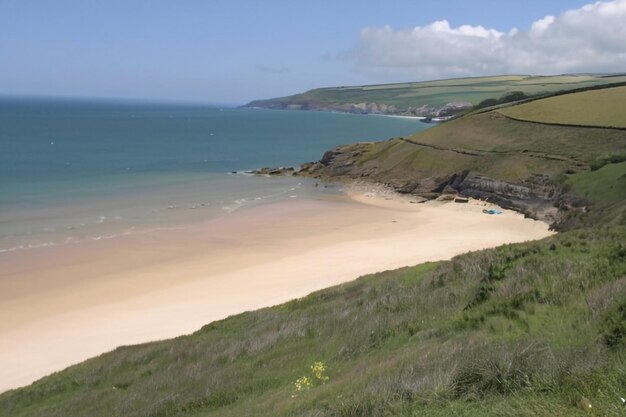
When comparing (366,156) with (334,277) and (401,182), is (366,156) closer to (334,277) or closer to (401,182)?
(401,182)

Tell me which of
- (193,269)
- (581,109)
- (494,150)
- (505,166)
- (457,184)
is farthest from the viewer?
(581,109)

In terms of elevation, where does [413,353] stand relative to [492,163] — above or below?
above

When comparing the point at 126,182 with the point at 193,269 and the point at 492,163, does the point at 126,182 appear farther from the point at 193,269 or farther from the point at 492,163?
the point at 492,163

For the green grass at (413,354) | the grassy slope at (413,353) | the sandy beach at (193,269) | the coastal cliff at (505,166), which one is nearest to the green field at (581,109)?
the coastal cliff at (505,166)

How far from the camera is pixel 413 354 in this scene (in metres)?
8.45

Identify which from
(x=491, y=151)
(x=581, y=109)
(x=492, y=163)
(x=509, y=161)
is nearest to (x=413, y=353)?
(x=509, y=161)

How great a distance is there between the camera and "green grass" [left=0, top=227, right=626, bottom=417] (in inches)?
236

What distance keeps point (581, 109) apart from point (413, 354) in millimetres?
63423

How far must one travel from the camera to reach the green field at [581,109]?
187 ft

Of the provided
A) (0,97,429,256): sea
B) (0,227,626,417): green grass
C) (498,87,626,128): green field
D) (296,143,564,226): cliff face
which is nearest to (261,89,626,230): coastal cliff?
(296,143,564,226): cliff face

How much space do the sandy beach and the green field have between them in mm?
21446

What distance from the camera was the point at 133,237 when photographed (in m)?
36.1

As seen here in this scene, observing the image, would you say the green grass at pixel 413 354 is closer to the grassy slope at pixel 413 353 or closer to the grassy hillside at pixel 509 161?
the grassy slope at pixel 413 353

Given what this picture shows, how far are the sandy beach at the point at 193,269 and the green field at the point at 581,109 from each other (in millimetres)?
21446
